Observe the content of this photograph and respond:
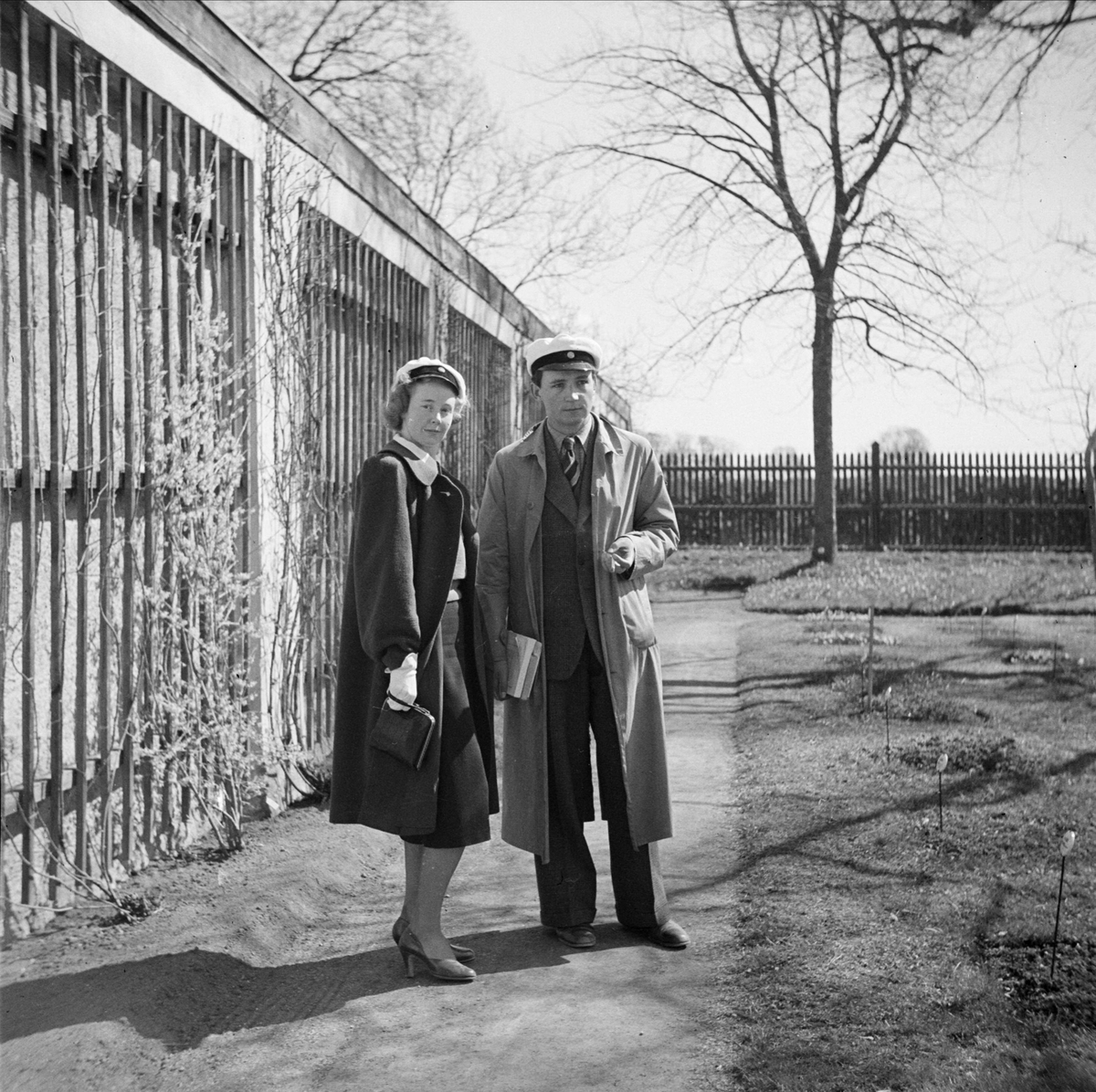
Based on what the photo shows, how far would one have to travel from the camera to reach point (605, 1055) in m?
3.21

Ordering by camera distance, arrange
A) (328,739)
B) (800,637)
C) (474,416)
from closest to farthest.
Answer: (328,739) < (474,416) < (800,637)

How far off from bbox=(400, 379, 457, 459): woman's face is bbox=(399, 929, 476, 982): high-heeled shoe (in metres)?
1.57

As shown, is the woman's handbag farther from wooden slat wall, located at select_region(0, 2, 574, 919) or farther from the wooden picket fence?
the wooden picket fence

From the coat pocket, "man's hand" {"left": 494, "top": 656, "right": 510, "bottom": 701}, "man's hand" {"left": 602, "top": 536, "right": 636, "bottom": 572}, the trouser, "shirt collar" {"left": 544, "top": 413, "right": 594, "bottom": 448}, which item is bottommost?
the trouser

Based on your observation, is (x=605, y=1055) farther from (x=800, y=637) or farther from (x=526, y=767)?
(x=800, y=637)

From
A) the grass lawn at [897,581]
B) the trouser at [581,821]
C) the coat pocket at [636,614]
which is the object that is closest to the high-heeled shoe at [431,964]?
the trouser at [581,821]

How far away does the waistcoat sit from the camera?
414 cm

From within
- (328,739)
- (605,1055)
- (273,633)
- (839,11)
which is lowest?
(605,1055)

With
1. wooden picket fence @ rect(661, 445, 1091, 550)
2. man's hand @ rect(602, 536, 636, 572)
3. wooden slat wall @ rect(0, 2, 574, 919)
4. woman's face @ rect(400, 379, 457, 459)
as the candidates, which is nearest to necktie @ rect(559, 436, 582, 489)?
man's hand @ rect(602, 536, 636, 572)

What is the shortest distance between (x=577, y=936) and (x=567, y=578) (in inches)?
47.1

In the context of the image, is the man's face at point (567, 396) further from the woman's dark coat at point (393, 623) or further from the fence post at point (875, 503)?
the fence post at point (875, 503)

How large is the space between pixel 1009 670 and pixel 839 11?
5.03 metres

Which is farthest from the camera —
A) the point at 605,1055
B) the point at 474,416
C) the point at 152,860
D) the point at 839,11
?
the point at 474,416

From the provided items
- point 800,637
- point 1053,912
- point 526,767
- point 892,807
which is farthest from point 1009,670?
point 526,767
